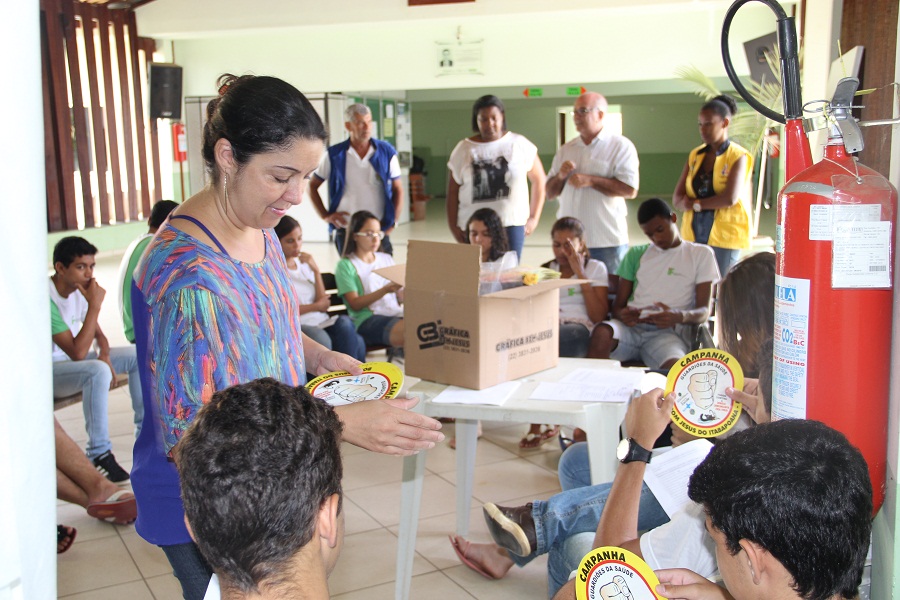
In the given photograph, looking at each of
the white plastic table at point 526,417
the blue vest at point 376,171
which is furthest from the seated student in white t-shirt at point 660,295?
the blue vest at point 376,171

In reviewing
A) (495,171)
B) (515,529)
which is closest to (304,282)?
(495,171)

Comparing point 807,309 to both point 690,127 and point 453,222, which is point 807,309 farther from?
point 690,127

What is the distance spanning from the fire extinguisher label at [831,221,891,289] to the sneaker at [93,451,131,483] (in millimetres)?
3226

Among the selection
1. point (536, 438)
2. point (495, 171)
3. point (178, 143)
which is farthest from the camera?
point (178, 143)

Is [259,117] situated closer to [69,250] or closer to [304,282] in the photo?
[69,250]

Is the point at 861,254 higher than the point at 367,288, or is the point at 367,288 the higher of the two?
the point at 861,254

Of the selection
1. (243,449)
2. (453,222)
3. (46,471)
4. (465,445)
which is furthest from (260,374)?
(453,222)

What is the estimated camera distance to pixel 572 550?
196 cm

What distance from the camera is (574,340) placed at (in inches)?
153

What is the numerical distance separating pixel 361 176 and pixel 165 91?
6147 millimetres

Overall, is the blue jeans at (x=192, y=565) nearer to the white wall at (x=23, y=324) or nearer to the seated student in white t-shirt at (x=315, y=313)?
the white wall at (x=23, y=324)

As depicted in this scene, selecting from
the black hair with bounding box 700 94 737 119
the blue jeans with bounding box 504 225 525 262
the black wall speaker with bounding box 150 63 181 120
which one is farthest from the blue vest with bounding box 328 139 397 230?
the black wall speaker with bounding box 150 63 181 120

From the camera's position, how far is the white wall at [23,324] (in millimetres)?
746

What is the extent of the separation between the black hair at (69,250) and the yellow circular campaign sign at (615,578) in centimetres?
324
